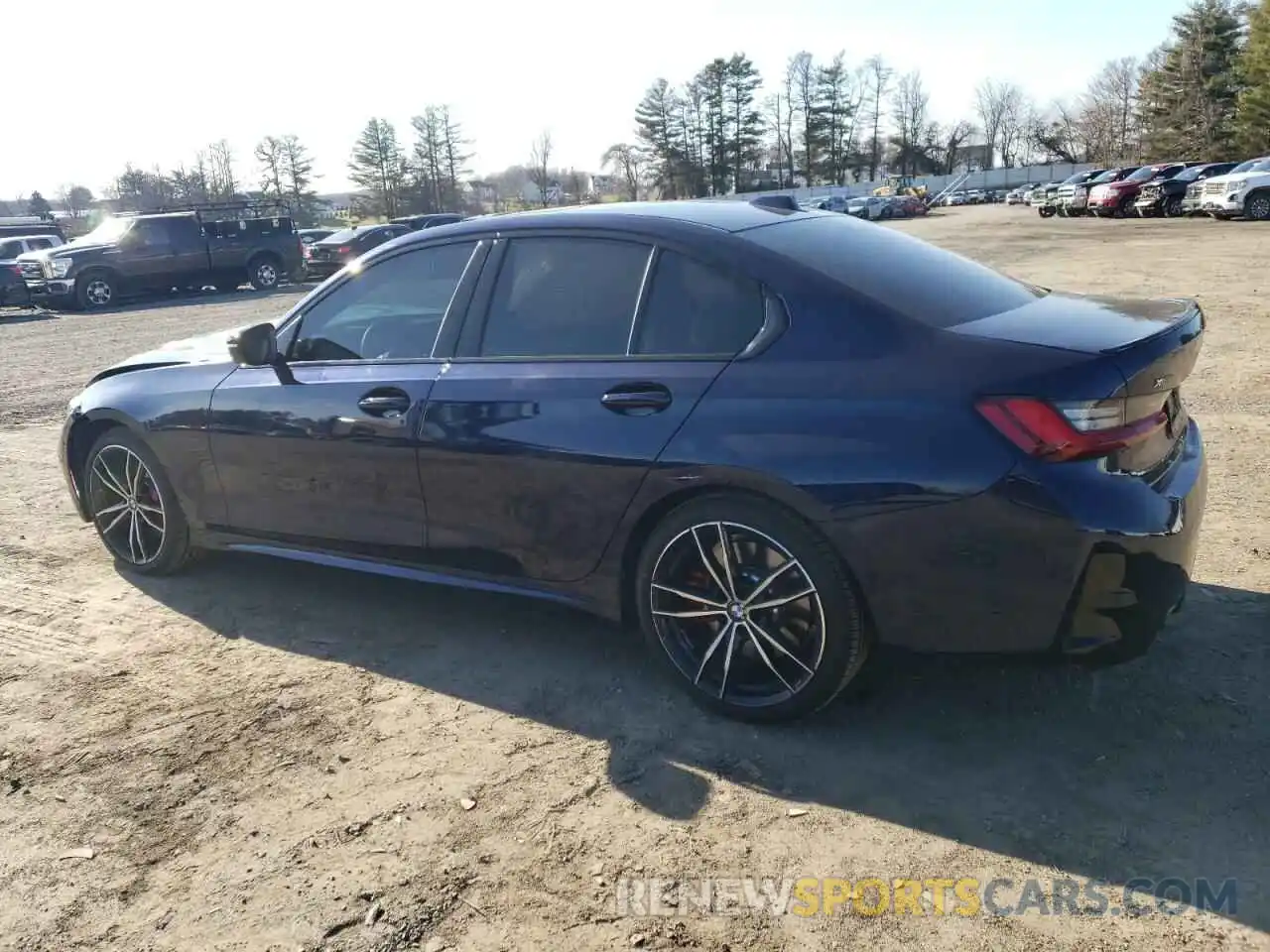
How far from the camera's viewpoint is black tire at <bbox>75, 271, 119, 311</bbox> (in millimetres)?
21141

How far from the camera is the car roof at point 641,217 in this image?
3.49 metres

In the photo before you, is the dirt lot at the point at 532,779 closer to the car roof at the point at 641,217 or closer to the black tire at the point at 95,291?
the car roof at the point at 641,217

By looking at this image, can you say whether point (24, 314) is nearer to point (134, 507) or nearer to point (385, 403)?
point (134, 507)

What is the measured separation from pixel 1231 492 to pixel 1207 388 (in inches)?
108

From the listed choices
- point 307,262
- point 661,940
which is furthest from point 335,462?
point 307,262

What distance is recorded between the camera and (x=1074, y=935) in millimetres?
2260

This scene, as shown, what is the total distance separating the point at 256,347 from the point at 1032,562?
3140 millimetres

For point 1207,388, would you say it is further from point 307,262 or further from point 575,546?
point 307,262

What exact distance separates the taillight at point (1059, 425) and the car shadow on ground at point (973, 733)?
66 centimetres

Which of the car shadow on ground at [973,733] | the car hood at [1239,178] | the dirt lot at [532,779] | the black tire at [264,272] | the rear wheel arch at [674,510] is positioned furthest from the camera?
the car hood at [1239,178]

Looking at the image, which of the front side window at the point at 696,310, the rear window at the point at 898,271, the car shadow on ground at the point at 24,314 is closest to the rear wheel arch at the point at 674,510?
the front side window at the point at 696,310

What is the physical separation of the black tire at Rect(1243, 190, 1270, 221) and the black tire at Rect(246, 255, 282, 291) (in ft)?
85.4

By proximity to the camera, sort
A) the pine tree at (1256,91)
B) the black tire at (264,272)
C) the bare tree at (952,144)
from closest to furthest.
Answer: the black tire at (264,272), the pine tree at (1256,91), the bare tree at (952,144)

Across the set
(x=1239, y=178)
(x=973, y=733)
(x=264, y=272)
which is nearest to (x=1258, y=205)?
(x=1239, y=178)
